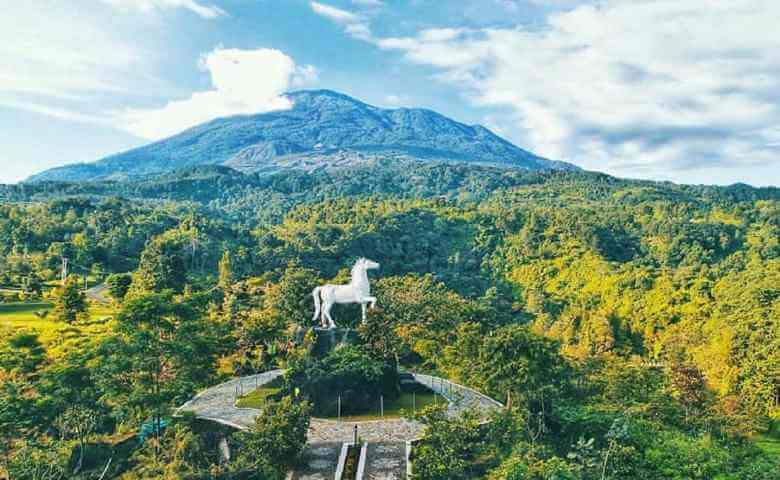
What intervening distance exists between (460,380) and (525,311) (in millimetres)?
25999

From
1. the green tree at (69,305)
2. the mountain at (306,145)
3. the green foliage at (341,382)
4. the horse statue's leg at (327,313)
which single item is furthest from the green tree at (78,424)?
the mountain at (306,145)

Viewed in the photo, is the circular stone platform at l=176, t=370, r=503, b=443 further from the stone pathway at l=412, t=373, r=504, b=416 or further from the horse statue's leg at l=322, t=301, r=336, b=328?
the horse statue's leg at l=322, t=301, r=336, b=328

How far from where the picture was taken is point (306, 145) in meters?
166

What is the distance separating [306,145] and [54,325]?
481 ft

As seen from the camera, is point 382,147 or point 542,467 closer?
point 542,467

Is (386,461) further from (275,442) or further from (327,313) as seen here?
(327,313)

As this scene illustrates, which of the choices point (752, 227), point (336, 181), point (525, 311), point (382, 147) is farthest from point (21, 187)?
point (382, 147)

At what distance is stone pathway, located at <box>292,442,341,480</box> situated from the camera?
1345 centimetres

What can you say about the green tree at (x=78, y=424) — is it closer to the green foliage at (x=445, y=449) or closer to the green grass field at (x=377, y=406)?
the green grass field at (x=377, y=406)

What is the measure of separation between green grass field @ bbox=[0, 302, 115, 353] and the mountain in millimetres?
114897

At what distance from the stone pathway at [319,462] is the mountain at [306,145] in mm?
130189

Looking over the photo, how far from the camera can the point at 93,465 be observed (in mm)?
15383

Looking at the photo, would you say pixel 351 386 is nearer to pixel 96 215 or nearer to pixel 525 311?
pixel 525 311

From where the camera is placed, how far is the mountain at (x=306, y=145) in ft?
505
